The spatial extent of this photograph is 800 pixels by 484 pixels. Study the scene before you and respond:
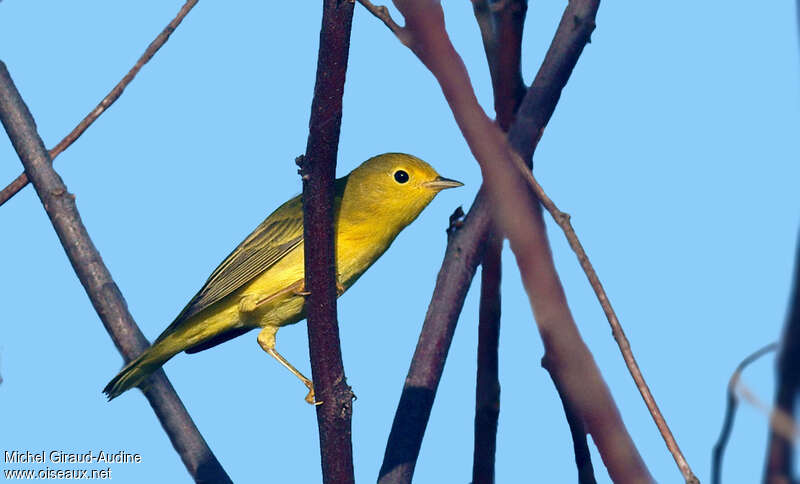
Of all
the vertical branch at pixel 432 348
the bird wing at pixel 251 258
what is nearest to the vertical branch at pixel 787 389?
the vertical branch at pixel 432 348

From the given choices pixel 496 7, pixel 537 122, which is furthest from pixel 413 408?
pixel 496 7

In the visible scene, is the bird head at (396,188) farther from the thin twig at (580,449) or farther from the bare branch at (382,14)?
the bare branch at (382,14)

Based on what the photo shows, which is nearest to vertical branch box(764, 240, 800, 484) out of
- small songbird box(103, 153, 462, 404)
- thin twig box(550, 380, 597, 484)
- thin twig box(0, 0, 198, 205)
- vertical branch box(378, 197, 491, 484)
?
thin twig box(550, 380, 597, 484)

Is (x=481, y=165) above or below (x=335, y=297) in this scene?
below

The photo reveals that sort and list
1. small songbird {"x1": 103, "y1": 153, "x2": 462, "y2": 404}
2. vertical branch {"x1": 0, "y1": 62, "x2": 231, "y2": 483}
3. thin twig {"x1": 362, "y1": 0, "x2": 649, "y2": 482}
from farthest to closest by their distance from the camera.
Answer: small songbird {"x1": 103, "y1": 153, "x2": 462, "y2": 404}, vertical branch {"x1": 0, "y1": 62, "x2": 231, "y2": 483}, thin twig {"x1": 362, "y1": 0, "x2": 649, "y2": 482}

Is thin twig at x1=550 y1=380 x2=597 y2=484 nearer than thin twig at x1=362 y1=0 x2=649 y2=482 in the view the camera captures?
Yes

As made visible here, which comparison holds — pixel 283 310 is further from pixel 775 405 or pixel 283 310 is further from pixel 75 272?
pixel 775 405

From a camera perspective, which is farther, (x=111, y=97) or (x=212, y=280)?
(x=212, y=280)

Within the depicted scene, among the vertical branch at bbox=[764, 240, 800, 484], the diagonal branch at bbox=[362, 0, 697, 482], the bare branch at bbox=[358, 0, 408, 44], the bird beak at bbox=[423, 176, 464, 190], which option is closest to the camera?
the vertical branch at bbox=[764, 240, 800, 484]

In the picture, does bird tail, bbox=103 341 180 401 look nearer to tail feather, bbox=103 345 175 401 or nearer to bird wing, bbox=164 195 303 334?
tail feather, bbox=103 345 175 401
